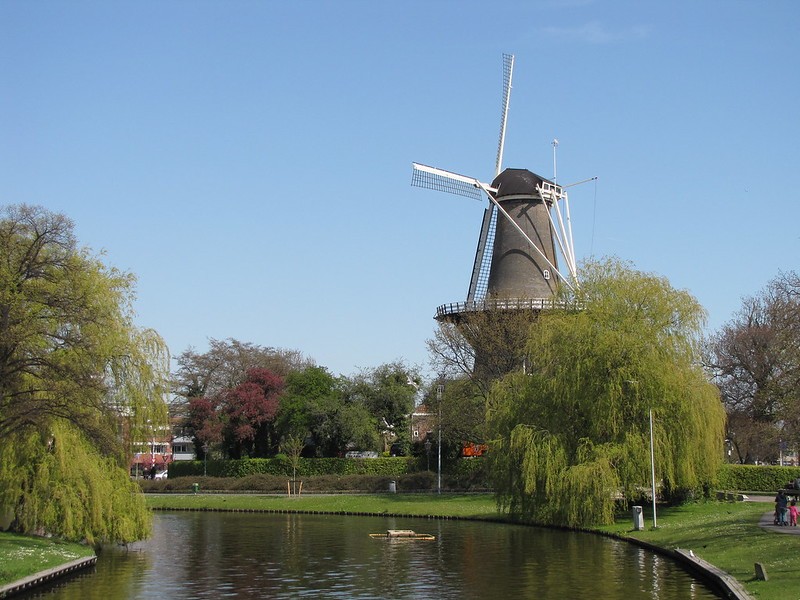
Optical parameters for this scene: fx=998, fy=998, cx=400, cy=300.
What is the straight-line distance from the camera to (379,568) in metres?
27.9

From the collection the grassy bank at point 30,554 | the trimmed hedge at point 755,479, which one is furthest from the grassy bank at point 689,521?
the grassy bank at point 30,554

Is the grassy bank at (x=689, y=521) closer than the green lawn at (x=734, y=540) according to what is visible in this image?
No

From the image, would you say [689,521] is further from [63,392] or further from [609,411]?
[63,392]

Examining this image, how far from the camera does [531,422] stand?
140ft

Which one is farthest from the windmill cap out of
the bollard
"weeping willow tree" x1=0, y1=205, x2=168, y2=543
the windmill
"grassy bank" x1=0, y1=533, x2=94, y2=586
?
"grassy bank" x1=0, y1=533, x2=94, y2=586

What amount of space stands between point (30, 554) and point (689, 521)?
76.0 feet

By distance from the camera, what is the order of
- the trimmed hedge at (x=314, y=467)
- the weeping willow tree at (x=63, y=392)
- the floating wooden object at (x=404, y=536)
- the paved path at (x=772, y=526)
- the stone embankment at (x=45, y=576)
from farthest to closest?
1. the trimmed hedge at (x=314, y=467)
2. the floating wooden object at (x=404, y=536)
3. the paved path at (x=772, y=526)
4. the weeping willow tree at (x=63, y=392)
5. the stone embankment at (x=45, y=576)

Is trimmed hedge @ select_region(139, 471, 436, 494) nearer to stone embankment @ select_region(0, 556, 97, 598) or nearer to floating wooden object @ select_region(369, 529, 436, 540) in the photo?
floating wooden object @ select_region(369, 529, 436, 540)

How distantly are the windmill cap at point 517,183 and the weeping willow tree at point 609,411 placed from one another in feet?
68.2

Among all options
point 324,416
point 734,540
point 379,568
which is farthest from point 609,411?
point 324,416

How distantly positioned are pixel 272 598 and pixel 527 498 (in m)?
20.1

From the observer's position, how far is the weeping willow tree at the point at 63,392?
27.1 meters

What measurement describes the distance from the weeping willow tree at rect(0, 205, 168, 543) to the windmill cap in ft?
117

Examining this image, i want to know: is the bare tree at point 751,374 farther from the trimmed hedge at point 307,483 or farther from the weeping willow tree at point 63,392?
the weeping willow tree at point 63,392
